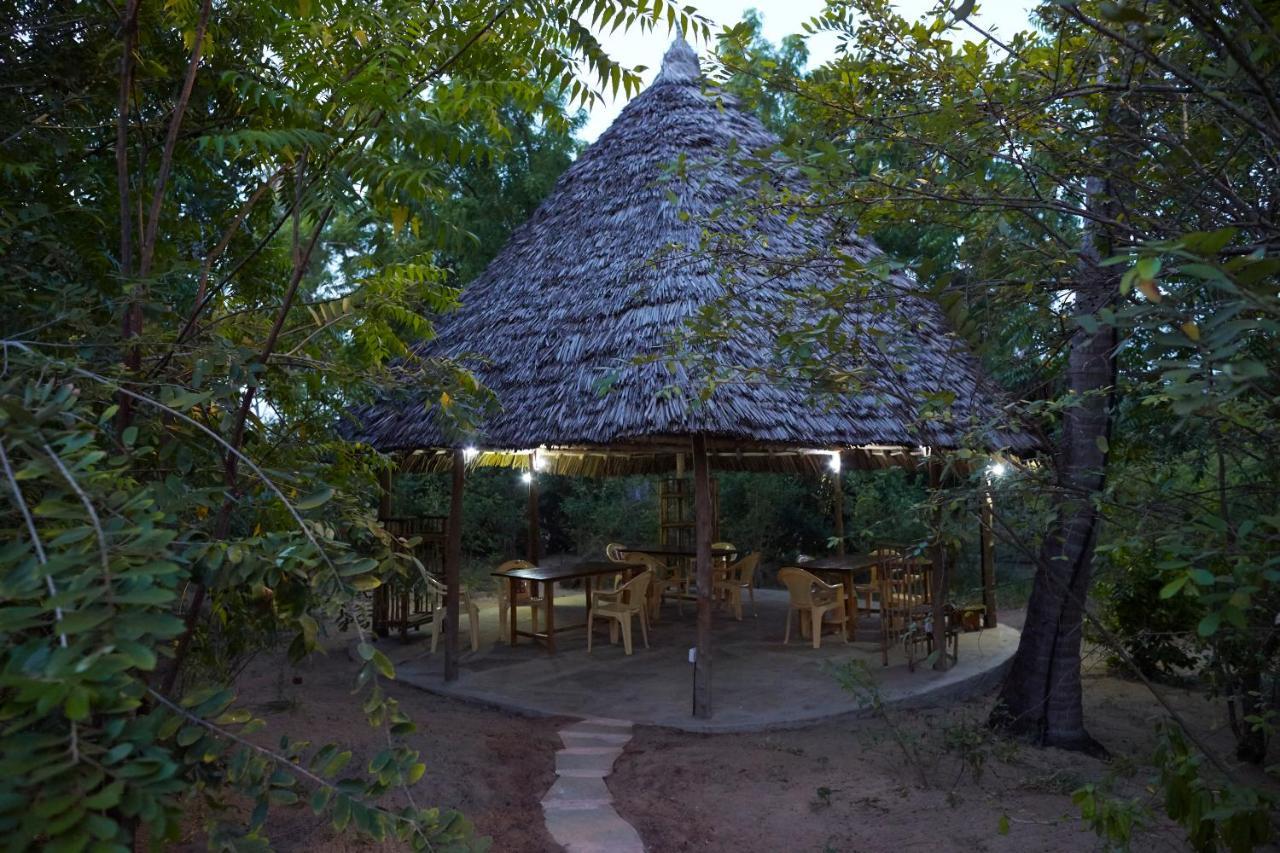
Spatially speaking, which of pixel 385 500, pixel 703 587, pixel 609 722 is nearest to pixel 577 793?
pixel 609 722

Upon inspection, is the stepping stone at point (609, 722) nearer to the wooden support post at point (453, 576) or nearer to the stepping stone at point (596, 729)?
the stepping stone at point (596, 729)

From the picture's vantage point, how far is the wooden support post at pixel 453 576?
23.2 ft

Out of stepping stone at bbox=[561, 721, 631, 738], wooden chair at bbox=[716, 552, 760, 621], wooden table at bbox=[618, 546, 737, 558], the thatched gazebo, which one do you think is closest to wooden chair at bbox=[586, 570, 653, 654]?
wooden table at bbox=[618, 546, 737, 558]

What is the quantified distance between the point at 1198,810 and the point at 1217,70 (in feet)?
5.78

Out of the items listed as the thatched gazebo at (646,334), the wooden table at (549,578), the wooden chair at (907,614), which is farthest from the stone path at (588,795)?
the wooden chair at (907,614)

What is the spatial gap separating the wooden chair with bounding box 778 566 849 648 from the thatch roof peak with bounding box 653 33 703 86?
5340 millimetres

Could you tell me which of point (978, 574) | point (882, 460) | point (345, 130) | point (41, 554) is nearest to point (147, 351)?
point (345, 130)

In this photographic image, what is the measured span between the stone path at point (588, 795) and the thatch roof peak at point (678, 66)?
22.1 ft

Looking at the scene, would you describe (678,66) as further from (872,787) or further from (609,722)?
(872,787)

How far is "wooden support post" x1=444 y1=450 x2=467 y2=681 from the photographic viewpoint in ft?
23.2

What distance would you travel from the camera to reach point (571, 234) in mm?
8617

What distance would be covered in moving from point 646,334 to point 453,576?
8.94 ft

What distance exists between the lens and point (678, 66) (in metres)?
9.63

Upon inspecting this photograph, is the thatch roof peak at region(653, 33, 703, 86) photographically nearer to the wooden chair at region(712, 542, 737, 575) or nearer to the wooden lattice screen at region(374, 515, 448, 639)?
the wooden lattice screen at region(374, 515, 448, 639)
